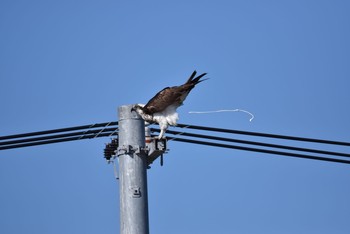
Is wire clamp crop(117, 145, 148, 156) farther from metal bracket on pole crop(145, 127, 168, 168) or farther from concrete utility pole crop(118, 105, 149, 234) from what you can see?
metal bracket on pole crop(145, 127, 168, 168)

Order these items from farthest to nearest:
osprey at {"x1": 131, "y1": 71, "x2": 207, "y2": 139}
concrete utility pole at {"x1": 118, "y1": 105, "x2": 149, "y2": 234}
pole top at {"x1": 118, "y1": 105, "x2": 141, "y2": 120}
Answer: osprey at {"x1": 131, "y1": 71, "x2": 207, "y2": 139}
pole top at {"x1": 118, "y1": 105, "x2": 141, "y2": 120}
concrete utility pole at {"x1": 118, "y1": 105, "x2": 149, "y2": 234}

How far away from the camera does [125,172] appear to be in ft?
22.2

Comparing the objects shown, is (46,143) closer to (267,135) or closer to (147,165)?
(147,165)

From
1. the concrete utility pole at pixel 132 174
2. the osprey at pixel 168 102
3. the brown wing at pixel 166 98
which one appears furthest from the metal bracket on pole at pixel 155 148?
the brown wing at pixel 166 98

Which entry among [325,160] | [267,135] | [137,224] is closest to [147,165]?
[137,224]

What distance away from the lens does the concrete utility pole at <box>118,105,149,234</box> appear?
21.4ft

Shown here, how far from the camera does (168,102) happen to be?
26.3 feet

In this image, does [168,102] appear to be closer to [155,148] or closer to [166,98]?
[166,98]

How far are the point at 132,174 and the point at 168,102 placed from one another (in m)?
1.62

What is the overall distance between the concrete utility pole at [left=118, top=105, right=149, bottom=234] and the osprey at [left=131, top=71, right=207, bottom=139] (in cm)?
92

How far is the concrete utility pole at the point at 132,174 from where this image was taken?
6.51 m

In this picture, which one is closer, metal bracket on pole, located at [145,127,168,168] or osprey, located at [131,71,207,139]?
metal bracket on pole, located at [145,127,168,168]

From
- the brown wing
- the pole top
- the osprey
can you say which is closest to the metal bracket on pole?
the pole top

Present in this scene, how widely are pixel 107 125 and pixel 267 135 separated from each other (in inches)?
89.5
